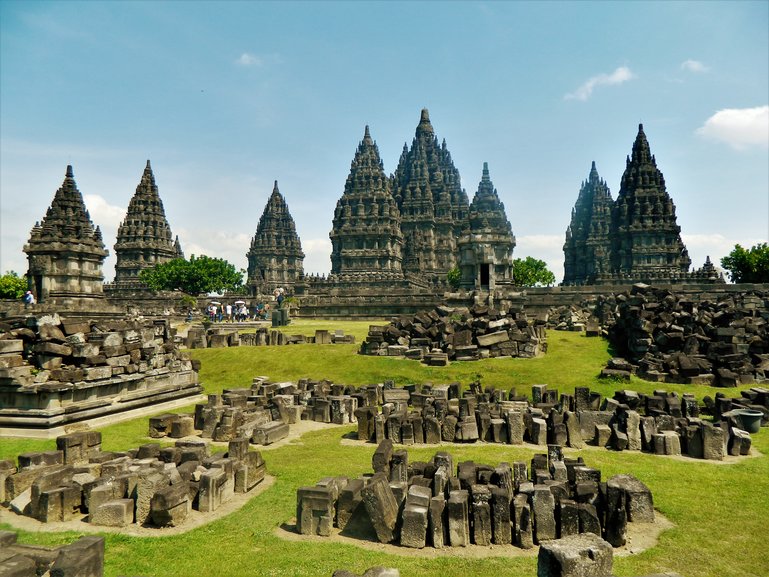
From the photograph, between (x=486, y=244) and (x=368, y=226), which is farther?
(x=368, y=226)

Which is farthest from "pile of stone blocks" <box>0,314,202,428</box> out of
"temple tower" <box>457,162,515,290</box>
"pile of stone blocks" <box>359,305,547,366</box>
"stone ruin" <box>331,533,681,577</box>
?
"temple tower" <box>457,162,515,290</box>

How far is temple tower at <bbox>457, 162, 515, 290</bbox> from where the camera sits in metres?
40.7

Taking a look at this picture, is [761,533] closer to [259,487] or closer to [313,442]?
[259,487]

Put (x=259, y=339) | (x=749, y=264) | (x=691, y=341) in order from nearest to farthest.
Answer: (x=691, y=341)
(x=259, y=339)
(x=749, y=264)

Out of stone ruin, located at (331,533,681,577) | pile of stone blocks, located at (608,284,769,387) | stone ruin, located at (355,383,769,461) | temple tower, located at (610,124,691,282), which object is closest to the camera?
stone ruin, located at (331,533,681,577)

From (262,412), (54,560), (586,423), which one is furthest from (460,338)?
(54,560)

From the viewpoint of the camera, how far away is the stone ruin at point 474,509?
7.17m

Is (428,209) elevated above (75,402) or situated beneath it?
elevated above

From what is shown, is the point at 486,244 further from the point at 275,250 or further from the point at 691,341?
the point at 275,250

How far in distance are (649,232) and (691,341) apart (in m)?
48.5

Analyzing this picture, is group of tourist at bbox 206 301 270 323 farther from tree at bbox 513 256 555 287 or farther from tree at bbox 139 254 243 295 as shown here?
tree at bbox 513 256 555 287

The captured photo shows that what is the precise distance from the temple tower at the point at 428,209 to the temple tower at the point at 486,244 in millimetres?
17996

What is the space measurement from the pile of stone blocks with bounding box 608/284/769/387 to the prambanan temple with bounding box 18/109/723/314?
1347cm

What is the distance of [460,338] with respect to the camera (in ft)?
73.3
